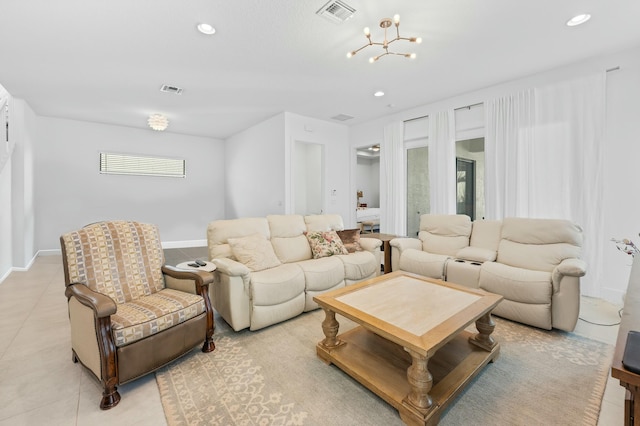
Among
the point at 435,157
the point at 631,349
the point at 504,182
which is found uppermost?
the point at 435,157

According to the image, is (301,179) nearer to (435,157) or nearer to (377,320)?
(435,157)

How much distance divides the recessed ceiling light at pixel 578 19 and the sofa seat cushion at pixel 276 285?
3501mm

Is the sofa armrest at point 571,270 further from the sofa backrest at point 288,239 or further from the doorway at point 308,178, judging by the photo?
the doorway at point 308,178

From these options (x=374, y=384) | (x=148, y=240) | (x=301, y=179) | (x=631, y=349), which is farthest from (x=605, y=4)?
(x=301, y=179)

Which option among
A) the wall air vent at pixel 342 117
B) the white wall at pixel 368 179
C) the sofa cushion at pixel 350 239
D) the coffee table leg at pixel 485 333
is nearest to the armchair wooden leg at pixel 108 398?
the coffee table leg at pixel 485 333

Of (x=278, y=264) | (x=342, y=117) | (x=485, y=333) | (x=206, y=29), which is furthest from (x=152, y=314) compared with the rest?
(x=342, y=117)

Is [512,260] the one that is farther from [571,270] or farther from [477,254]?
[571,270]

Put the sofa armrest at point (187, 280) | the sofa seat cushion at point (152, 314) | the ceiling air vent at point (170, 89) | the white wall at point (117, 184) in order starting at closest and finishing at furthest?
the sofa seat cushion at point (152, 314), the sofa armrest at point (187, 280), the ceiling air vent at point (170, 89), the white wall at point (117, 184)

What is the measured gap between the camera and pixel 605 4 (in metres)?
2.37

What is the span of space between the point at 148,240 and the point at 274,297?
1.20 metres

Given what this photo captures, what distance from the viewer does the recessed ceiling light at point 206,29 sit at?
2575 millimetres

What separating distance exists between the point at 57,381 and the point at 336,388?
1.86 m

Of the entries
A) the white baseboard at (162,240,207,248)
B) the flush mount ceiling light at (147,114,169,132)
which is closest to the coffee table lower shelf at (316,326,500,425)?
the flush mount ceiling light at (147,114,169,132)

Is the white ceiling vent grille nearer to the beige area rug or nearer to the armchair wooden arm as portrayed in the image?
the armchair wooden arm
